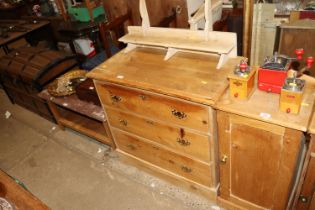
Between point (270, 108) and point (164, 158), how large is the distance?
3.57 ft

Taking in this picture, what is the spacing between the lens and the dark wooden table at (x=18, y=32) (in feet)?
13.3

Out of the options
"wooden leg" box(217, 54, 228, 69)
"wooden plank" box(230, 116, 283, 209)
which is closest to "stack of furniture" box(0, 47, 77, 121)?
"wooden leg" box(217, 54, 228, 69)

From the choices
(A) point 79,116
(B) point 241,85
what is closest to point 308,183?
(B) point 241,85

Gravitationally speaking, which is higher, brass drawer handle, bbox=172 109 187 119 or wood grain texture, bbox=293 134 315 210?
brass drawer handle, bbox=172 109 187 119

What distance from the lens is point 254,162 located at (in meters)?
1.69

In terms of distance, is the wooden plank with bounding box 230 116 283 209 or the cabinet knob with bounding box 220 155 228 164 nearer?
the wooden plank with bounding box 230 116 283 209

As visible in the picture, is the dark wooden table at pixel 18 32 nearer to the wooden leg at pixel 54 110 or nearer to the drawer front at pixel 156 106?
the wooden leg at pixel 54 110

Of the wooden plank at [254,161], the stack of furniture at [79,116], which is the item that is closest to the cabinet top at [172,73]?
the wooden plank at [254,161]

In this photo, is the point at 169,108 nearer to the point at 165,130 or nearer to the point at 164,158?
the point at 165,130

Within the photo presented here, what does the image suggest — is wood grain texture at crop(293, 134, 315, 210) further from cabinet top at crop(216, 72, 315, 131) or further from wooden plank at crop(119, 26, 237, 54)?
wooden plank at crop(119, 26, 237, 54)

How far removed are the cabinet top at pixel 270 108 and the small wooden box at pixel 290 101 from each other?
27mm

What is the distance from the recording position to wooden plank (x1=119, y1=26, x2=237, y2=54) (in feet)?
5.90

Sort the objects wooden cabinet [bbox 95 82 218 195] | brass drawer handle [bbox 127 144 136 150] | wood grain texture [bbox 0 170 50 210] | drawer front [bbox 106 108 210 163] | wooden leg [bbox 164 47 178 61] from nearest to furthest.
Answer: wood grain texture [bbox 0 170 50 210] < wooden cabinet [bbox 95 82 218 195] < drawer front [bbox 106 108 210 163] < wooden leg [bbox 164 47 178 61] < brass drawer handle [bbox 127 144 136 150]

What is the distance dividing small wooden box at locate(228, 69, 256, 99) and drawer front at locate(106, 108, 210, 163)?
39 centimetres
